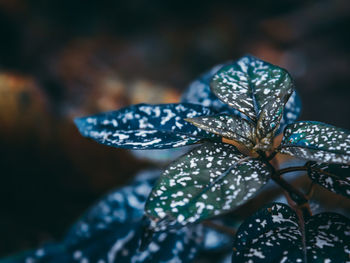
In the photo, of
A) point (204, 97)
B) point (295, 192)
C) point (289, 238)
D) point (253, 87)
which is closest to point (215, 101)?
point (204, 97)

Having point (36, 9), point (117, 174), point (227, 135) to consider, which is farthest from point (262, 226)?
point (36, 9)

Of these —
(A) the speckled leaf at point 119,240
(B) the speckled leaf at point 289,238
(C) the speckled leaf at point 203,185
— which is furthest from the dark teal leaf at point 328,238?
(A) the speckled leaf at point 119,240

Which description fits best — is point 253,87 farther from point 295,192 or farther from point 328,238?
point 328,238

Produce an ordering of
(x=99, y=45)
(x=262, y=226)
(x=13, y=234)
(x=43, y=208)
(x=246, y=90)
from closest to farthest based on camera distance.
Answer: (x=262, y=226) → (x=246, y=90) → (x=13, y=234) → (x=43, y=208) → (x=99, y=45)

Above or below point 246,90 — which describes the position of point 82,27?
above

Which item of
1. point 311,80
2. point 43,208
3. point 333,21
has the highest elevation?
point 333,21

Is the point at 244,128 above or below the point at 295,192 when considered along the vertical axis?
above

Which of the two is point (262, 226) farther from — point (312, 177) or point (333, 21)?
point (333, 21)
